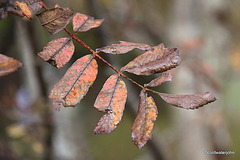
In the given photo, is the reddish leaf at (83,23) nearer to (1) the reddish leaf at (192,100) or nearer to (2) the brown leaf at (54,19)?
(2) the brown leaf at (54,19)

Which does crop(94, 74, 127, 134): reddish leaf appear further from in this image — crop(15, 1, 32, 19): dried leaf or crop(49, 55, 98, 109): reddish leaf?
crop(15, 1, 32, 19): dried leaf

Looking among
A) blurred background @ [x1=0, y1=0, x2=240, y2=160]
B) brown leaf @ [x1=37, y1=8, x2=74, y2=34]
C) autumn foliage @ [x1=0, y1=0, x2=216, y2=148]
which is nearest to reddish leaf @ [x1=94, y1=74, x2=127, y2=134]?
autumn foliage @ [x1=0, y1=0, x2=216, y2=148]

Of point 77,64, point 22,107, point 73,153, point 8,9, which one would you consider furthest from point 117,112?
point 73,153

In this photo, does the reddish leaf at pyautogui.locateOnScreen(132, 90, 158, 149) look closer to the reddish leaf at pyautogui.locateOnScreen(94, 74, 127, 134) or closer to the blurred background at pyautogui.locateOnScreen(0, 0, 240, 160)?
the reddish leaf at pyautogui.locateOnScreen(94, 74, 127, 134)

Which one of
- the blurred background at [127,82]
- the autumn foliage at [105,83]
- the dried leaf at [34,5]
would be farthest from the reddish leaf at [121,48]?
the blurred background at [127,82]

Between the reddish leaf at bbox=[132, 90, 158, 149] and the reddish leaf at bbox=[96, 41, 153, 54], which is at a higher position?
the reddish leaf at bbox=[96, 41, 153, 54]

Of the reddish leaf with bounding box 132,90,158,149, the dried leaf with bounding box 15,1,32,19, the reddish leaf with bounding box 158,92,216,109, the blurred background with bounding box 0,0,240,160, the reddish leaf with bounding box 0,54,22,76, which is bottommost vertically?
the blurred background with bounding box 0,0,240,160

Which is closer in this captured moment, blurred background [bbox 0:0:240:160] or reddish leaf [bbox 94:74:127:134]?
reddish leaf [bbox 94:74:127:134]
